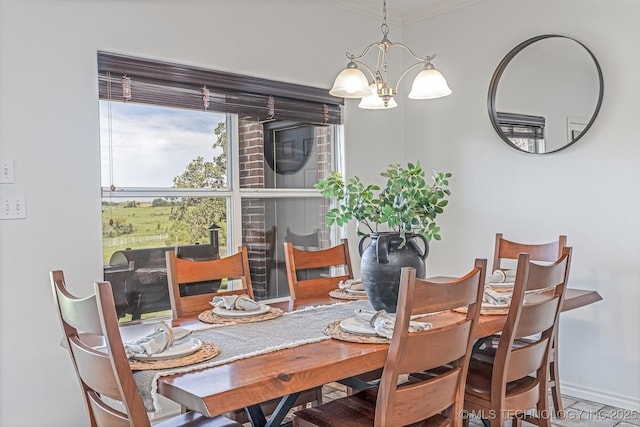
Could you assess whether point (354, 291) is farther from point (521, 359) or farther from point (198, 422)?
point (198, 422)

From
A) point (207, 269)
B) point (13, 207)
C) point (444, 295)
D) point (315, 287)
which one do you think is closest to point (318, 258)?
point (315, 287)

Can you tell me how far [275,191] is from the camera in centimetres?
352

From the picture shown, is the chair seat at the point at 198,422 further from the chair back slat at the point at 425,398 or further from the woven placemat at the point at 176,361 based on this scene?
the chair back slat at the point at 425,398

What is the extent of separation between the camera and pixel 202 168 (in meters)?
3.17

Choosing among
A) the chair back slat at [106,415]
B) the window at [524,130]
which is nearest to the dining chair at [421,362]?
the chair back slat at [106,415]

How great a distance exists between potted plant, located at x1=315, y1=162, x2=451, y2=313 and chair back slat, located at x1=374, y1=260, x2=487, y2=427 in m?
0.38

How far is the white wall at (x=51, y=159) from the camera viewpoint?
2.44 m

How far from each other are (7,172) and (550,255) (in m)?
2.71

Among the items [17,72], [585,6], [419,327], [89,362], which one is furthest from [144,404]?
[585,6]

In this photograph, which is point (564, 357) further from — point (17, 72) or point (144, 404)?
point (17, 72)

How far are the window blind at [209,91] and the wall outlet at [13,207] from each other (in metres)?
0.65

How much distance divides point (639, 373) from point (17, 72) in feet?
11.5

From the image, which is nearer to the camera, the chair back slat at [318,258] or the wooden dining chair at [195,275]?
the wooden dining chair at [195,275]

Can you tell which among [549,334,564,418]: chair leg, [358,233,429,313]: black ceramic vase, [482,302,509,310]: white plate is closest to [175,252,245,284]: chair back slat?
[358,233,429,313]: black ceramic vase
